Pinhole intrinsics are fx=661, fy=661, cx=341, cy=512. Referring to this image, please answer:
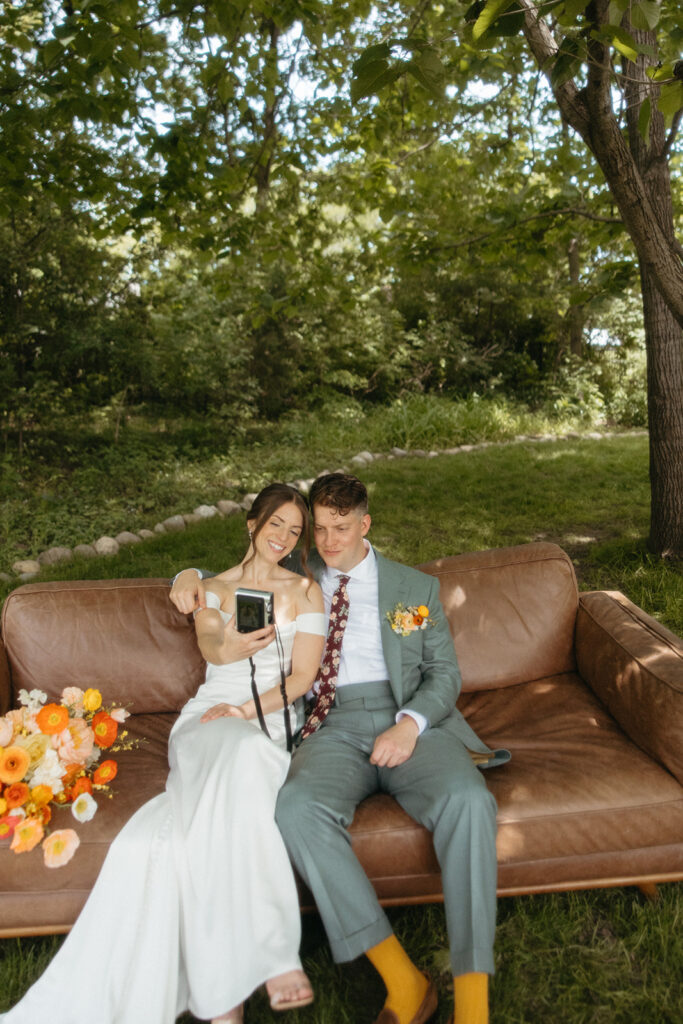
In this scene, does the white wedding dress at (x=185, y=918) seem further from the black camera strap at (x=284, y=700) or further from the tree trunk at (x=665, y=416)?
the tree trunk at (x=665, y=416)

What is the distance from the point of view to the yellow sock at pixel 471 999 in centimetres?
187

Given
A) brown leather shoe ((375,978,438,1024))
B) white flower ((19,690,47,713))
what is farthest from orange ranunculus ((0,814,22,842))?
brown leather shoe ((375,978,438,1024))

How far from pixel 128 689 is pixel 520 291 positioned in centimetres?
1264

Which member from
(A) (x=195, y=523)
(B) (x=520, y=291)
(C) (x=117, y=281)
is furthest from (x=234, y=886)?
(B) (x=520, y=291)

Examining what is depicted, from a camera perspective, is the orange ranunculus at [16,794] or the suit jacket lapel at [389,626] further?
the suit jacket lapel at [389,626]

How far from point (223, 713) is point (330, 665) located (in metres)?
0.47

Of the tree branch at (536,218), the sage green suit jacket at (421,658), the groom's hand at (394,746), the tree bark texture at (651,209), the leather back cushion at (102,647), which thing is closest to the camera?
the groom's hand at (394,746)

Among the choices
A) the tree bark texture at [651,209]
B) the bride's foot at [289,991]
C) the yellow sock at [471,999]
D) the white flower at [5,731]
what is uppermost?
the tree bark texture at [651,209]

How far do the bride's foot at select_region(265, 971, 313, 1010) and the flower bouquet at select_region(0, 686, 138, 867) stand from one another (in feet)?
2.39

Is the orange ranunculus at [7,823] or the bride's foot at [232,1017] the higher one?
the orange ranunculus at [7,823]

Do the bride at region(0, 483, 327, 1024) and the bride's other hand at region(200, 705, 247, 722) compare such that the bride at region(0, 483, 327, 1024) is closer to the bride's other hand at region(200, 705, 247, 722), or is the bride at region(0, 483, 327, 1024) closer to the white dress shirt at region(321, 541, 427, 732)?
the bride's other hand at region(200, 705, 247, 722)

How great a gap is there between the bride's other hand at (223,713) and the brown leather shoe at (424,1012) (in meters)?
1.00

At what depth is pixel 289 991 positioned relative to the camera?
1860 millimetres

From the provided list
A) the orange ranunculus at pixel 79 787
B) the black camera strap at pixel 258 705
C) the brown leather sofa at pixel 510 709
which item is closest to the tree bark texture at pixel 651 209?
the brown leather sofa at pixel 510 709
